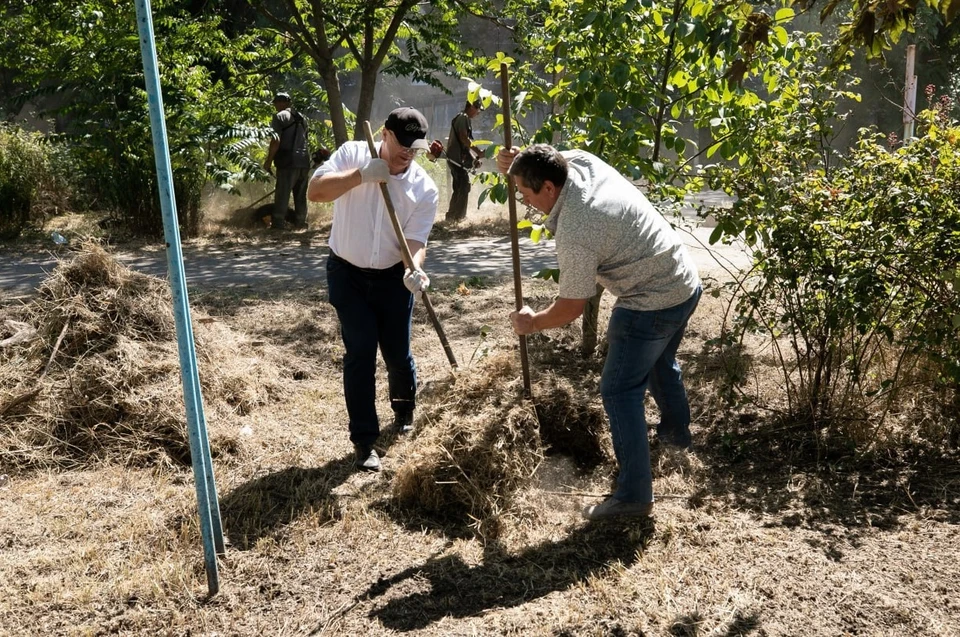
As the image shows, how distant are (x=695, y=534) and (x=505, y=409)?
0.99 meters

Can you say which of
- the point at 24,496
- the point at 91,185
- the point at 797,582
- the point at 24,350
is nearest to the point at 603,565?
the point at 797,582

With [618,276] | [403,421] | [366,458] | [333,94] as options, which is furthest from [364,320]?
[333,94]

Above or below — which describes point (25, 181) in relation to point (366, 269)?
above

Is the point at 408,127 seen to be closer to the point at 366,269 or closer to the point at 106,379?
the point at 366,269

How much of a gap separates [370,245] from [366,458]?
43.0 inches

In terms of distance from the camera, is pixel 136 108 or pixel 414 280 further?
pixel 136 108

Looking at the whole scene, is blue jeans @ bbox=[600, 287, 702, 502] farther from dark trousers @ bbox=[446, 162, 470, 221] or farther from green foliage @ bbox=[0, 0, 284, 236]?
dark trousers @ bbox=[446, 162, 470, 221]

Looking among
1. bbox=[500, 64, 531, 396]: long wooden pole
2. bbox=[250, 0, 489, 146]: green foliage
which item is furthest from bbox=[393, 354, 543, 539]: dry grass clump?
bbox=[250, 0, 489, 146]: green foliage

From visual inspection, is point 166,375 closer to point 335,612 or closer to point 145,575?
point 145,575

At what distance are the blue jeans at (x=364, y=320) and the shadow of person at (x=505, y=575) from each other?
109 centimetres

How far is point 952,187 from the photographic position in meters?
4.05

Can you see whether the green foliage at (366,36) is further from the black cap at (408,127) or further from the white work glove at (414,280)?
the white work glove at (414,280)

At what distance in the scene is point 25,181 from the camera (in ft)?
A: 39.1

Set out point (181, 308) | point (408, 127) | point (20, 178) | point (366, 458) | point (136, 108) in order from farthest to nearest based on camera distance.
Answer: point (20, 178), point (136, 108), point (366, 458), point (408, 127), point (181, 308)
